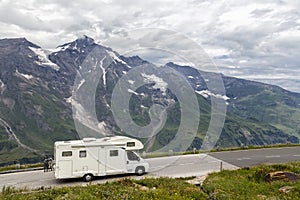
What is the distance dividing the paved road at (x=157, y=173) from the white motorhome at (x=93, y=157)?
2.34 ft

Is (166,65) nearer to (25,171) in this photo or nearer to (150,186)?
(150,186)

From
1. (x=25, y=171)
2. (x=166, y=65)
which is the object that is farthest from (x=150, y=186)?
(x=25, y=171)

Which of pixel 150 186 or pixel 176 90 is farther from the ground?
pixel 176 90

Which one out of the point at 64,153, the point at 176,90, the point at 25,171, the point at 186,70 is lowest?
the point at 25,171

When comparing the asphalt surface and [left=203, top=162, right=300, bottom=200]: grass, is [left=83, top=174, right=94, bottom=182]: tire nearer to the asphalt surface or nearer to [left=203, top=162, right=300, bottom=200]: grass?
the asphalt surface

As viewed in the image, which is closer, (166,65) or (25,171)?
(166,65)

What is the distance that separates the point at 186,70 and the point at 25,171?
18917 mm

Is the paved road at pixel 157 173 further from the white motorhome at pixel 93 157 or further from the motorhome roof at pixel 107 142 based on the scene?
the motorhome roof at pixel 107 142

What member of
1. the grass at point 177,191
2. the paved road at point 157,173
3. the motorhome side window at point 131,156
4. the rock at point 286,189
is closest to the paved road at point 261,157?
the paved road at point 157,173

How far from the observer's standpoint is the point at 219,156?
35.3 m

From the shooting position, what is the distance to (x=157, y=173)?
2645cm

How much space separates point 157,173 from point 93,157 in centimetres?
575

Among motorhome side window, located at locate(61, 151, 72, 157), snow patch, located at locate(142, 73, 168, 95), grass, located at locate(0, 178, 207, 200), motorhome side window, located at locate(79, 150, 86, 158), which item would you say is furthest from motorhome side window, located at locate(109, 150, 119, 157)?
snow patch, located at locate(142, 73, 168, 95)

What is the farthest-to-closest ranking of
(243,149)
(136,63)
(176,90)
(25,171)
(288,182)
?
(243,149)
(25,171)
(136,63)
(176,90)
(288,182)
